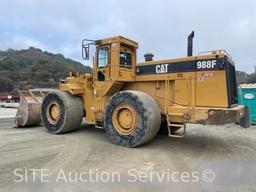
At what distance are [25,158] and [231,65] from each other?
5588 millimetres

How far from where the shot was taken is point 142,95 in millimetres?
7961

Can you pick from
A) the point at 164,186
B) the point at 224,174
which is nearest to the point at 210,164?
the point at 224,174

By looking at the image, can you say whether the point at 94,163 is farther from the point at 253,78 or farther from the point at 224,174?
the point at 253,78

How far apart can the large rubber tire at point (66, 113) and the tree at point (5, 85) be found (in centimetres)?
3970

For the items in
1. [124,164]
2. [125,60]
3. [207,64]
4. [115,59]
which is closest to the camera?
[124,164]

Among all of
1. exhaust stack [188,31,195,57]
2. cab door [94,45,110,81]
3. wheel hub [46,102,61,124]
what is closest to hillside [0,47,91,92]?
wheel hub [46,102,61,124]

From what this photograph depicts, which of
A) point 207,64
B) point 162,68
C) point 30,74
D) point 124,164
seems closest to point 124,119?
point 162,68

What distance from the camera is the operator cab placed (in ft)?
29.6

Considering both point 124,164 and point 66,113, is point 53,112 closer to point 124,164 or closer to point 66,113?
point 66,113

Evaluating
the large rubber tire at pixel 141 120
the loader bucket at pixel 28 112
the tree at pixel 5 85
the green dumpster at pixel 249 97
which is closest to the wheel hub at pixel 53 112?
the loader bucket at pixel 28 112

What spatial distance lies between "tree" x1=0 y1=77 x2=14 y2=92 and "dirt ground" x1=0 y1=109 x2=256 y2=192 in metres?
40.1

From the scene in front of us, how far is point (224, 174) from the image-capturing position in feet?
18.8

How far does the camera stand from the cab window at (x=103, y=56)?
932 cm

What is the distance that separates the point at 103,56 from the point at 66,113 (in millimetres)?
2163
